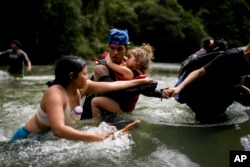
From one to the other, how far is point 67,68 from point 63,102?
1.02 feet

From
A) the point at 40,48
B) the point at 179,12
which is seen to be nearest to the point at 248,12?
the point at 179,12

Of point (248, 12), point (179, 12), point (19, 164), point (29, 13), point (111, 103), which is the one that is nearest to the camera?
point (19, 164)

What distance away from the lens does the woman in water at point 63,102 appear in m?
3.47

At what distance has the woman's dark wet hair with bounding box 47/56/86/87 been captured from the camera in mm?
3730

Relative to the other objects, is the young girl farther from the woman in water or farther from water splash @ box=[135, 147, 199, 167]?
water splash @ box=[135, 147, 199, 167]

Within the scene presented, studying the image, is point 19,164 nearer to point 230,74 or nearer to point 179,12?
point 230,74

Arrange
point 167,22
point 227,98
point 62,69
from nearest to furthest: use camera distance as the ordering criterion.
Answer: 1. point 62,69
2. point 227,98
3. point 167,22

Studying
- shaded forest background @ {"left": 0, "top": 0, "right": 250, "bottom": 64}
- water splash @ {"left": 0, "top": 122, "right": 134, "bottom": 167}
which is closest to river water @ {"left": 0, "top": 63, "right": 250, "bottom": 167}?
water splash @ {"left": 0, "top": 122, "right": 134, "bottom": 167}

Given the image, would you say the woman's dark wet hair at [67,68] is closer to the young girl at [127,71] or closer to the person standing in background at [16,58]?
the young girl at [127,71]

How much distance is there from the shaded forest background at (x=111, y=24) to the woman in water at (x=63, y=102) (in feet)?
74.7

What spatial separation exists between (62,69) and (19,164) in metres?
0.93

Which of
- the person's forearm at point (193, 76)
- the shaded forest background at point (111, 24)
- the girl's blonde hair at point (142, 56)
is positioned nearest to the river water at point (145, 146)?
the person's forearm at point (193, 76)

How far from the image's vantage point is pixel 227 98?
521 cm

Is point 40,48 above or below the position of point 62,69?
below
